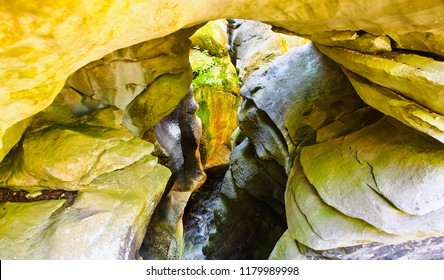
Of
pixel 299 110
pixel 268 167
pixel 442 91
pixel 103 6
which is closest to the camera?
pixel 103 6

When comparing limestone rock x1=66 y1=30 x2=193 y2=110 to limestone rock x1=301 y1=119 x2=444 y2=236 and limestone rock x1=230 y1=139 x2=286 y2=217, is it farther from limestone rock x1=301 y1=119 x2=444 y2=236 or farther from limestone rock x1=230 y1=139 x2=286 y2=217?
limestone rock x1=301 y1=119 x2=444 y2=236

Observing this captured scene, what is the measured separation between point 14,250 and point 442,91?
202 inches

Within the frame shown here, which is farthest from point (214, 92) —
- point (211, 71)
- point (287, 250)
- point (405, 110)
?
point (405, 110)

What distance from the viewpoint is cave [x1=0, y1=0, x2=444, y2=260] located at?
2.65m

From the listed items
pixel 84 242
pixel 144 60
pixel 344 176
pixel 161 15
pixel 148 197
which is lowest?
pixel 344 176

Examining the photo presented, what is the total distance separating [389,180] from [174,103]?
4493mm

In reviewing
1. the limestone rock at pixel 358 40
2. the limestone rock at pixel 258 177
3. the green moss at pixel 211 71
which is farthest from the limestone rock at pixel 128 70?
the green moss at pixel 211 71

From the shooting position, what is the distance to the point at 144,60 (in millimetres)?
5707

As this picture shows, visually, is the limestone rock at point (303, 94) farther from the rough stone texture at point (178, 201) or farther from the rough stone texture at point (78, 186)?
the rough stone texture at point (78, 186)

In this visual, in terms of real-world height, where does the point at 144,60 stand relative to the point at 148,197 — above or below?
above

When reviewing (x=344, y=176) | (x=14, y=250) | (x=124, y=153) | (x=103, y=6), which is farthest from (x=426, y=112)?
(x=14, y=250)

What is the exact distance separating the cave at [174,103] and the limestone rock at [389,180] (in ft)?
0.05

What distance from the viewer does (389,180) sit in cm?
413

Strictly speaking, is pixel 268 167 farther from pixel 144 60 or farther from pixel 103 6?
pixel 103 6
